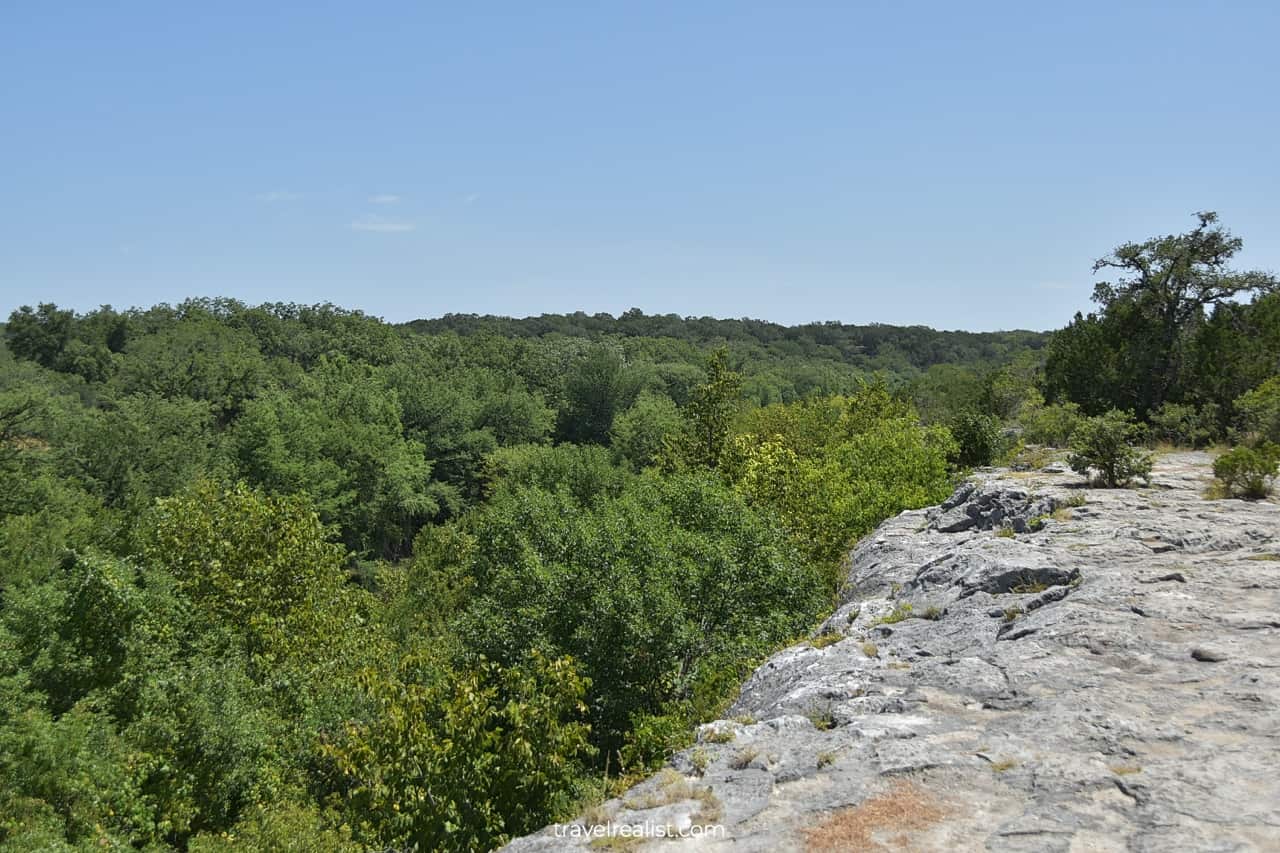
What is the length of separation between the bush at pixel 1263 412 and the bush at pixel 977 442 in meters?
9.13

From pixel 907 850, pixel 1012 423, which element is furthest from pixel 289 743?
pixel 1012 423

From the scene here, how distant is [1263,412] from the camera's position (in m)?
20.3

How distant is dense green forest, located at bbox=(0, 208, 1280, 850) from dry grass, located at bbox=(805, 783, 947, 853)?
3.23m

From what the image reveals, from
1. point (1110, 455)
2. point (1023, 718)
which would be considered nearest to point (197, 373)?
point (1110, 455)

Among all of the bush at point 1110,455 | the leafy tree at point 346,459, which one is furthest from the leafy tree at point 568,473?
the bush at point 1110,455

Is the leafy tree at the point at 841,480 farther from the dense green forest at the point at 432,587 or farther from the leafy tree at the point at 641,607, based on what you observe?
the leafy tree at the point at 641,607

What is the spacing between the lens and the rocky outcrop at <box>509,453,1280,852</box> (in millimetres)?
5883

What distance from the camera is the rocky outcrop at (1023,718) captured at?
232 inches

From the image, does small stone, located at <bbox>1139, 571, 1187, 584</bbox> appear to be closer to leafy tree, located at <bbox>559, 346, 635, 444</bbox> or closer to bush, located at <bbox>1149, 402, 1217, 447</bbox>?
bush, located at <bbox>1149, 402, 1217, 447</bbox>

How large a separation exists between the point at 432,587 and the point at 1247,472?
2953 centimetres

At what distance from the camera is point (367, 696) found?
16.3 meters

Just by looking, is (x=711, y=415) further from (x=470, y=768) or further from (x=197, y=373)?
(x=197, y=373)

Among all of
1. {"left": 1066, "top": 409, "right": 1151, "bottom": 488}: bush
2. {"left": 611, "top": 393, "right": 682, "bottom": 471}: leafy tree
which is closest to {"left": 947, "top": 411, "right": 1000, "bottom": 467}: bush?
{"left": 1066, "top": 409, "right": 1151, "bottom": 488}: bush

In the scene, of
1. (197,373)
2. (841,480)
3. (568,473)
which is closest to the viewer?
(841,480)
